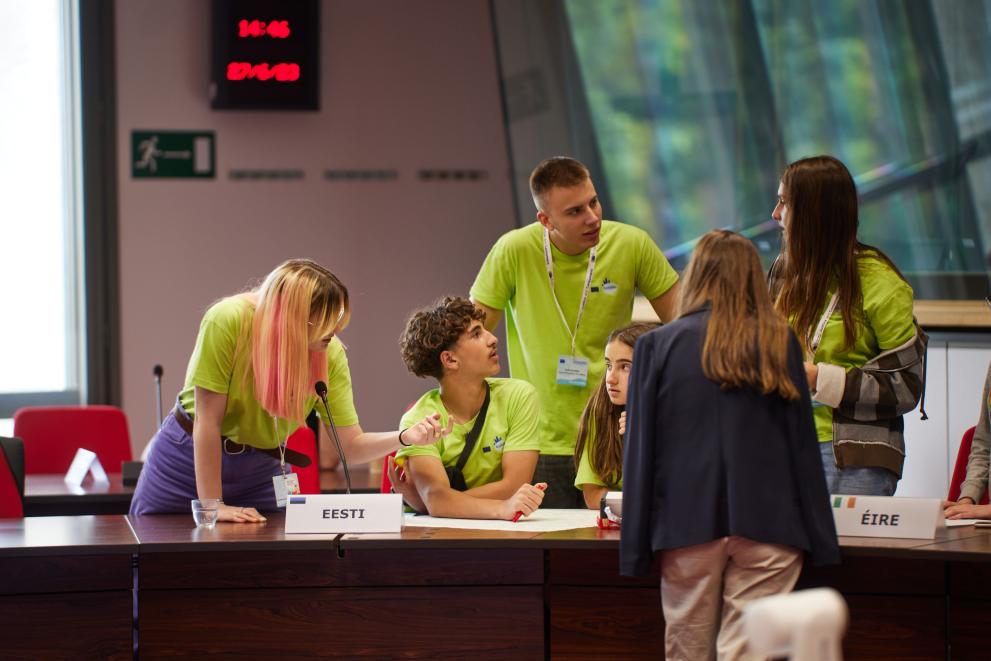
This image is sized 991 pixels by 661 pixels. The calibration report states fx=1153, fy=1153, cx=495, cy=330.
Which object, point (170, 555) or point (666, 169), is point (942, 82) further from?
point (170, 555)

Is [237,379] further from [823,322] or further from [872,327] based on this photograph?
[872,327]

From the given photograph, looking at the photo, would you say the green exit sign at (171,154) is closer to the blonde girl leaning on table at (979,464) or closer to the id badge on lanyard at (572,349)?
the id badge on lanyard at (572,349)

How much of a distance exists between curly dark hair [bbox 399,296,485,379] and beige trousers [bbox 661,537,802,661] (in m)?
1.02

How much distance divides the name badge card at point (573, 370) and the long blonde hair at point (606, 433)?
15.8 inches

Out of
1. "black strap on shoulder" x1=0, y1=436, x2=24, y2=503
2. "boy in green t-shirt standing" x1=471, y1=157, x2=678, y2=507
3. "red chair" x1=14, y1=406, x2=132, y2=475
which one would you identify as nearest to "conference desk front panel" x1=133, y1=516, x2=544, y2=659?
"boy in green t-shirt standing" x1=471, y1=157, x2=678, y2=507

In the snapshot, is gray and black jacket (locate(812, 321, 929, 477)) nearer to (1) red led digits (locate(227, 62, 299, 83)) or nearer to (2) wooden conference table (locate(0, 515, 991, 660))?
(2) wooden conference table (locate(0, 515, 991, 660))

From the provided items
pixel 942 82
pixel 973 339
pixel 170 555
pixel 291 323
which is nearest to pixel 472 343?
pixel 291 323

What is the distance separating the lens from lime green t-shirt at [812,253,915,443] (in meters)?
2.68

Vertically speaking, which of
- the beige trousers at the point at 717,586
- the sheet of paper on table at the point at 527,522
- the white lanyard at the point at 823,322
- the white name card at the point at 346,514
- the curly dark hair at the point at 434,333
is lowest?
the beige trousers at the point at 717,586

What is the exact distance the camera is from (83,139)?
20.9 feet

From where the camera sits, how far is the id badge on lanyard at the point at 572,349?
3.50 metres

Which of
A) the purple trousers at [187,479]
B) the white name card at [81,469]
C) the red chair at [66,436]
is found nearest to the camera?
the purple trousers at [187,479]

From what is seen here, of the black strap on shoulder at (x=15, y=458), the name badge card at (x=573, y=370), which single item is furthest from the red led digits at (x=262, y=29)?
the name badge card at (x=573, y=370)

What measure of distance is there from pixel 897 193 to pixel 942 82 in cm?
46
